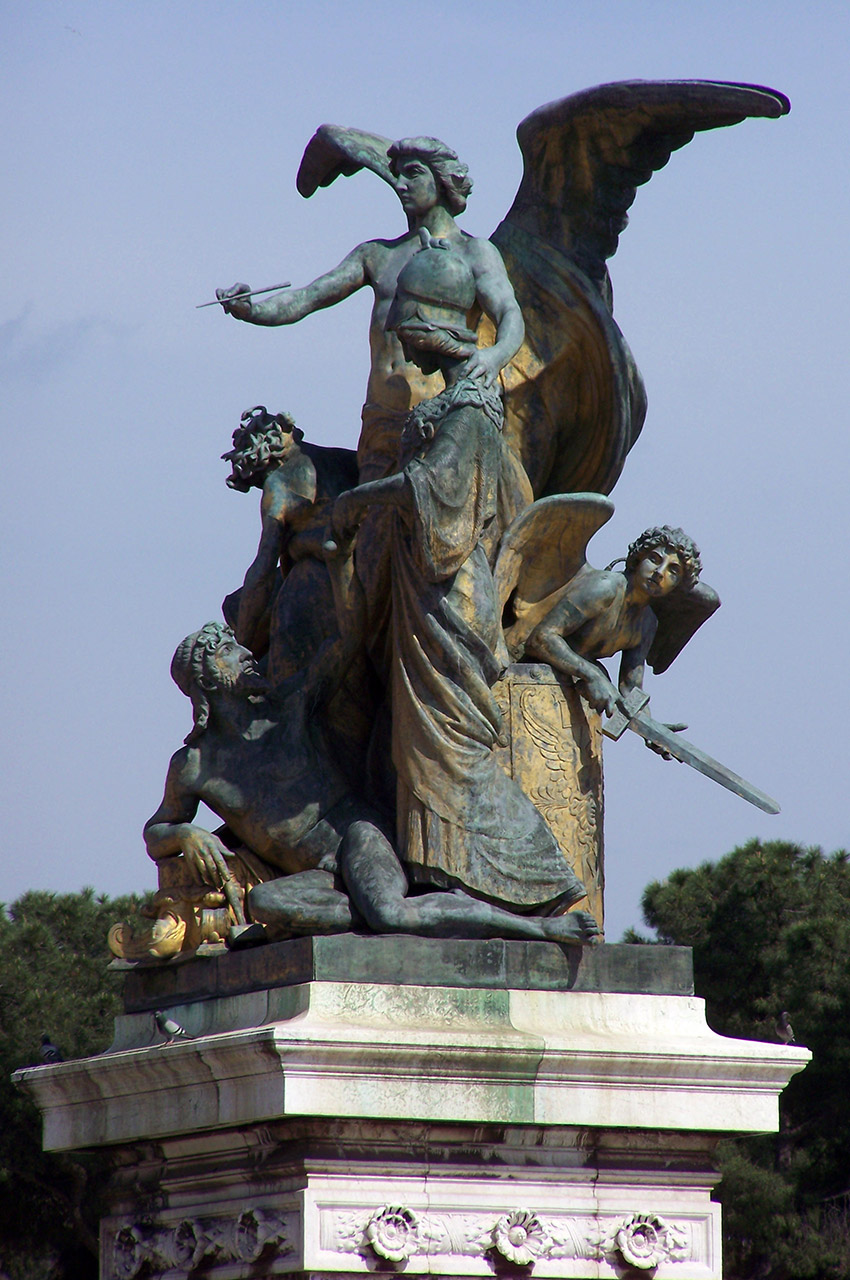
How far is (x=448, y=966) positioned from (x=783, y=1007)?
1467 centimetres

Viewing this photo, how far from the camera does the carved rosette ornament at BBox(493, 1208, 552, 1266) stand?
329 inches

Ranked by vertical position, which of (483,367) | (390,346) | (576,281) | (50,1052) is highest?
(576,281)

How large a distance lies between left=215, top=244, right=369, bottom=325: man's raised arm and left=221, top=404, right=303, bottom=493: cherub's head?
44 cm

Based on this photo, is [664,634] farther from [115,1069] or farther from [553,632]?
[115,1069]

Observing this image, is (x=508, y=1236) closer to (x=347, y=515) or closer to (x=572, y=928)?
(x=572, y=928)

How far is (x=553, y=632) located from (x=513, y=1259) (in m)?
2.37

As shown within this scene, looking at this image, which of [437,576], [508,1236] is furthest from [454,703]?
[508,1236]

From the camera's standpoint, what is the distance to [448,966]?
28.2 feet

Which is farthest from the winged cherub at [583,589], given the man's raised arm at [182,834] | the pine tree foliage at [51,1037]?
the pine tree foliage at [51,1037]

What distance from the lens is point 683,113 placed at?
31.7 feet

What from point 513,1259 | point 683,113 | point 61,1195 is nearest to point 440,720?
point 513,1259

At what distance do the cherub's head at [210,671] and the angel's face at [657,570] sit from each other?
1.51 meters

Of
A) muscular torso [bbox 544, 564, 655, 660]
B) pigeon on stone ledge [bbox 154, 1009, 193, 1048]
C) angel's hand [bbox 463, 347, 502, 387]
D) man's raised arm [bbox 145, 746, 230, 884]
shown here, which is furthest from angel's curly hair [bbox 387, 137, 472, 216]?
pigeon on stone ledge [bbox 154, 1009, 193, 1048]

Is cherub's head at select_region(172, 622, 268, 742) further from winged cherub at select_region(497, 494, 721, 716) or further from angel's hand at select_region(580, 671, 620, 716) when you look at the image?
angel's hand at select_region(580, 671, 620, 716)
